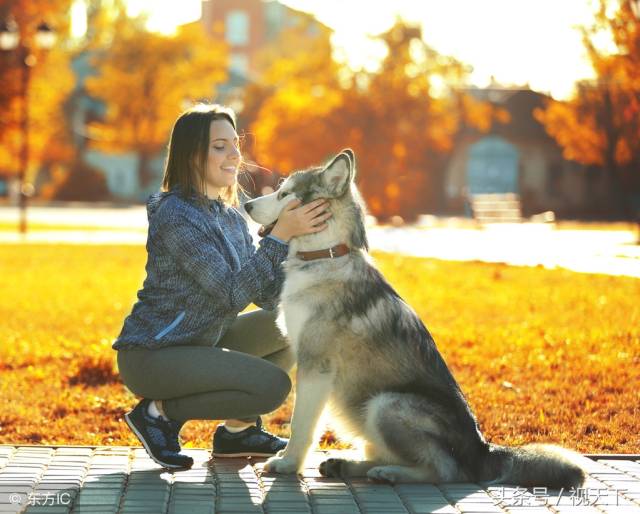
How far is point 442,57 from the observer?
39062 millimetres

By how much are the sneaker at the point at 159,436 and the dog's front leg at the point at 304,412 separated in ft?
1.59

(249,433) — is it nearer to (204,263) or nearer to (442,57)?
(204,263)

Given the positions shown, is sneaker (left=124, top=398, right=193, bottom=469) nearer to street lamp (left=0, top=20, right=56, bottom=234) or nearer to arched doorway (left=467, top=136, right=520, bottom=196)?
street lamp (left=0, top=20, right=56, bottom=234)

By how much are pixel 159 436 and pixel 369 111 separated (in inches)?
1330

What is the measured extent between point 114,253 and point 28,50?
1185 cm

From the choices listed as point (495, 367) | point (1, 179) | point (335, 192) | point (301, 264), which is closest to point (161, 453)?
point (301, 264)

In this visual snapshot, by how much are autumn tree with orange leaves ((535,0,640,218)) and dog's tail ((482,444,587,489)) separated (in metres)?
18.9

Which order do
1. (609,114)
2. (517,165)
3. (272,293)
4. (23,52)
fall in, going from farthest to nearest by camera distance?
(517,165), (609,114), (23,52), (272,293)

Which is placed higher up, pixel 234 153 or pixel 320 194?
pixel 234 153

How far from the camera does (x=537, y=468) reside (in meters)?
5.18

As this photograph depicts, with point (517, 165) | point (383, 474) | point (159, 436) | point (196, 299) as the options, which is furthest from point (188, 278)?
point (517, 165)

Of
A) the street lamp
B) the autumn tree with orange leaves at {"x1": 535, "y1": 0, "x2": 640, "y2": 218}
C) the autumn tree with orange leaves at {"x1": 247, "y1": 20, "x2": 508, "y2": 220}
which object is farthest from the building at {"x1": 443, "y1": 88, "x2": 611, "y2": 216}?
the street lamp

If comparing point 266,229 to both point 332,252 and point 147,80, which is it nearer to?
point 332,252

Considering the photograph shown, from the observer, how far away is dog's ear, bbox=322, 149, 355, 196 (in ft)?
17.2
